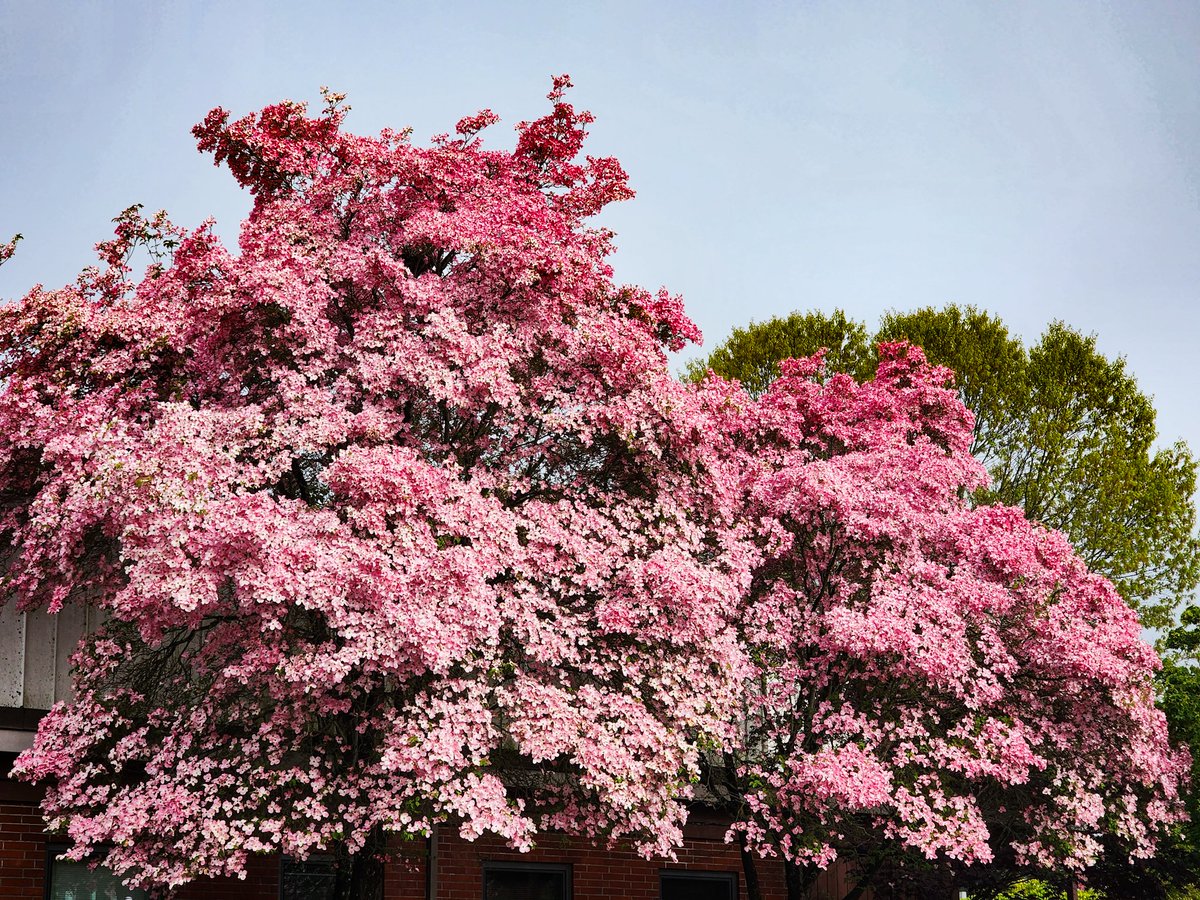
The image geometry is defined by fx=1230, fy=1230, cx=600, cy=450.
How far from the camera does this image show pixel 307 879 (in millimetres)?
15055

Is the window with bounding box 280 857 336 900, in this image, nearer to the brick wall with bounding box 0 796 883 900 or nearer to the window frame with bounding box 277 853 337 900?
the window frame with bounding box 277 853 337 900

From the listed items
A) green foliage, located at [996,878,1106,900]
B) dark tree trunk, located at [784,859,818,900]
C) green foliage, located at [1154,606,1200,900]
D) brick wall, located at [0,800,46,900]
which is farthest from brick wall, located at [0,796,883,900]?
green foliage, located at [996,878,1106,900]

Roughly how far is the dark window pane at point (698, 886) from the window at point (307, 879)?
5641 millimetres

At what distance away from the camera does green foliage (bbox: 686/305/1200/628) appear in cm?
2767

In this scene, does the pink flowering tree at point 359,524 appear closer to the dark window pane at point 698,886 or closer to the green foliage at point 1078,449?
the dark window pane at point 698,886

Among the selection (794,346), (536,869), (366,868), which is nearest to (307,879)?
(366,868)

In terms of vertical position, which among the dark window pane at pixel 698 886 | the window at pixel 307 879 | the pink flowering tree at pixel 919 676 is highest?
the pink flowering tree at pixel 919 676

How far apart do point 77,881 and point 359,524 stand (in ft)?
17.6

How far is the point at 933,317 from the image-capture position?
29125mm

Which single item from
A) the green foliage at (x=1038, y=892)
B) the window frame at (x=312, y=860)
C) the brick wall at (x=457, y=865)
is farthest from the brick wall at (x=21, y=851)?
the green foliage at (x=1038, y=892)

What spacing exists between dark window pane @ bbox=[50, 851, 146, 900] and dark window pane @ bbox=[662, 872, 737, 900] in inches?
329

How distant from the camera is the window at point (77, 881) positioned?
12820mm

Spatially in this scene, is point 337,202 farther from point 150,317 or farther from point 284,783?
point 284,783

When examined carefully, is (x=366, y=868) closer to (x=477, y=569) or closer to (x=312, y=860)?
(x=312, y=860)
